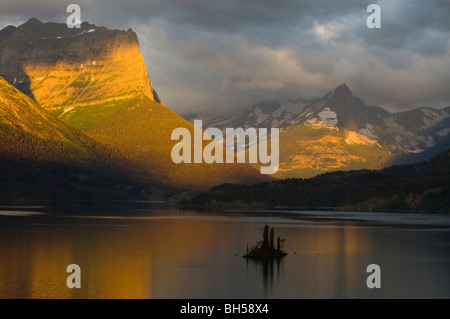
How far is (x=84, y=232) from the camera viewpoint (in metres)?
192

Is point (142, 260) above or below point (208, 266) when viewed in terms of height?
above

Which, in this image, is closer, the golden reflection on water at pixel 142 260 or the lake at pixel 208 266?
the lake at pixel 208 266

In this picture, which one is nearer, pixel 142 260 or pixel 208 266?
pixel 208 266

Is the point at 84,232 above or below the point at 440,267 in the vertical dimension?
above

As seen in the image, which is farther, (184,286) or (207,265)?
(207,265)

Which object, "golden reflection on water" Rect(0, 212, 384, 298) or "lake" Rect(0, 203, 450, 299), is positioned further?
"golden reflection on water" Rect(0, 212, 384, 298)
